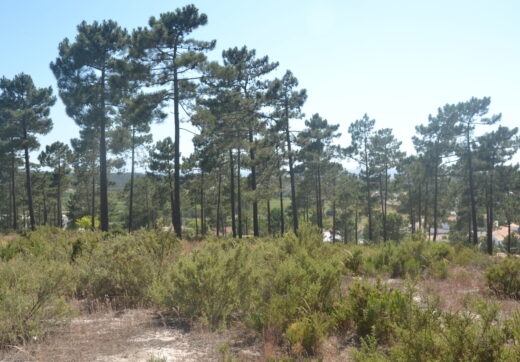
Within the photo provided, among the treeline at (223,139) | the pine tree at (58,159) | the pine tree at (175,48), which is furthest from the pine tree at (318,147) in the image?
the pine tree at (58,159)

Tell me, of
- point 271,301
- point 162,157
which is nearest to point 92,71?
point 162,157

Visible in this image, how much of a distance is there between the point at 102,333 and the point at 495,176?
112ft

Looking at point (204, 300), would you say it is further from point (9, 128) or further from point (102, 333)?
point (9, 128)

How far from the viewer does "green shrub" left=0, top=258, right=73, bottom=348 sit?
162 inches

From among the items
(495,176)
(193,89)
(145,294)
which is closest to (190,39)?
(193,89)

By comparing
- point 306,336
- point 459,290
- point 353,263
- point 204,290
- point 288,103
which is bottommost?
point 459,290

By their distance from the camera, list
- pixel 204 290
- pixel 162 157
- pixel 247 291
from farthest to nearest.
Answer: pixel 162 157 → pixel 247 291 → pixel 204 290

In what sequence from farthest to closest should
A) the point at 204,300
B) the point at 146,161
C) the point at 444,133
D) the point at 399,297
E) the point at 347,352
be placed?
1. the point at 146,161
2. the point at 444,133
3. the point at 204,300
4. the point at 399,297
5. the point at 347,352

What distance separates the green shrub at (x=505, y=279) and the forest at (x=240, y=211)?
0.09ft

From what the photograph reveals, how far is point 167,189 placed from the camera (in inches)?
1578

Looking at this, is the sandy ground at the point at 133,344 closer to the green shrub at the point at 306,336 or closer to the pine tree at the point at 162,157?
the green shrub at the point at 306,336

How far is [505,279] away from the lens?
21.9 feet

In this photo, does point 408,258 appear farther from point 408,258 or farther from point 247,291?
point 247,291

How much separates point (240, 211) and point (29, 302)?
20.7m
